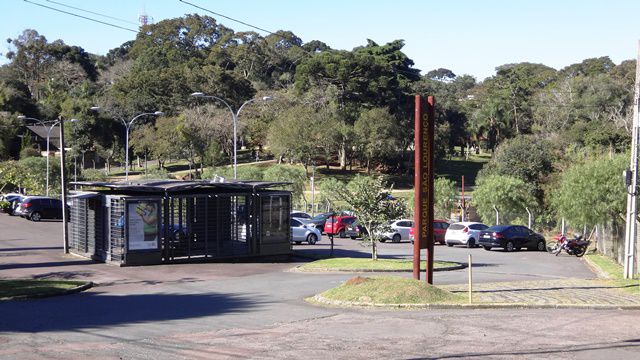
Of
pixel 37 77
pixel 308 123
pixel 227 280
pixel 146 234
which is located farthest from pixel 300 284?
pixel 37 77

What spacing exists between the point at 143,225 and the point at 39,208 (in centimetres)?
2366

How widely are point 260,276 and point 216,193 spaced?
5818 mm

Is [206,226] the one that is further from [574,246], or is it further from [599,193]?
[574,246]

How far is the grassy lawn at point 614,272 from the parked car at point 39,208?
32737mm

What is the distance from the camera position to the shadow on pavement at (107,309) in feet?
50.5

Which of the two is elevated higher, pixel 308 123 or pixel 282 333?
pixel 308 123

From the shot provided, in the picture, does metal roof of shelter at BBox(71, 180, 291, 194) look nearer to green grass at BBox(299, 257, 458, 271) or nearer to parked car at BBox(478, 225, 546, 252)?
green grass at BBox(299, 257, 458, 271)

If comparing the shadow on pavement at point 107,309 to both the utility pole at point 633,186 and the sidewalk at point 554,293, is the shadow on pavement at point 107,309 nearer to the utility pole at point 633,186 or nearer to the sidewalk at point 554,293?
the sidewalk at point 554,293

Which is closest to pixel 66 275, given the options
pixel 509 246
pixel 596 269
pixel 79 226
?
pixel 79 226

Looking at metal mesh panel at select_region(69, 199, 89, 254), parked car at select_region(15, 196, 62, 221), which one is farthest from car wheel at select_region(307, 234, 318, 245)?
parked car at select_region(15, 196, 62, 221)

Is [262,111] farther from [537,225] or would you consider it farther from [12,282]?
[12,282]

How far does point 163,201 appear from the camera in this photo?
2844 centimetres

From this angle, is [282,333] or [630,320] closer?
[282,333]

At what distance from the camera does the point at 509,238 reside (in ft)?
127
